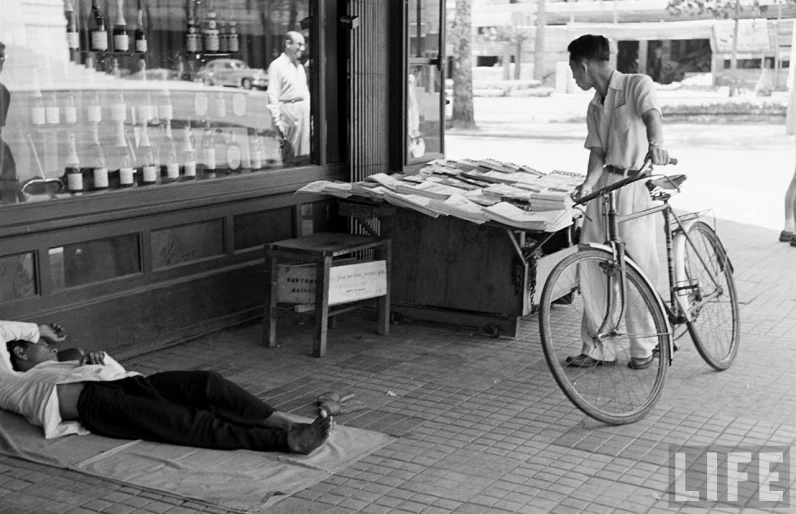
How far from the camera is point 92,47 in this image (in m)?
5.55

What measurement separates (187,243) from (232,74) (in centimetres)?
132

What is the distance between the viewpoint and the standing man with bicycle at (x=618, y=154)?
5035 millimetres

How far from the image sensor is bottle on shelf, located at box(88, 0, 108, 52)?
5.52m

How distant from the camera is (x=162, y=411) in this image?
4117mm

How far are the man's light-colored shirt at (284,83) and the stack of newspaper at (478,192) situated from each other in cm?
83

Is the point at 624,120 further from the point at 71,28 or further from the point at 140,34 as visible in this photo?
the point at 71,28

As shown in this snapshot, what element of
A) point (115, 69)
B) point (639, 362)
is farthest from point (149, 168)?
point (639, 362)

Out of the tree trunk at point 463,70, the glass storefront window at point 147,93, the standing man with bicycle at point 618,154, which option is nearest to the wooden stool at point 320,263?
the glass storefront window at point 147,93

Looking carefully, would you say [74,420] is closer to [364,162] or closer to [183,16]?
[183,16]

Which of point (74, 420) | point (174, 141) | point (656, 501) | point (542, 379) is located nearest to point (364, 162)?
point (174, 141)

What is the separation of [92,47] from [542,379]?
314 cm

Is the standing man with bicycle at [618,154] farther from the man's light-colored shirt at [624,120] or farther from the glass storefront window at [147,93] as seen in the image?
the glass storefront window at [147,93]

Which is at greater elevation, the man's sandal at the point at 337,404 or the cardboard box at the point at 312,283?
the cardboard box at the point at 312,283

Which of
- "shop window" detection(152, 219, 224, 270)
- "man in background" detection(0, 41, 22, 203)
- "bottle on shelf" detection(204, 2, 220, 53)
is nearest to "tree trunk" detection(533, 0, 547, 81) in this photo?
"bottle on shelf" detection(204, 2, 220, 53)
